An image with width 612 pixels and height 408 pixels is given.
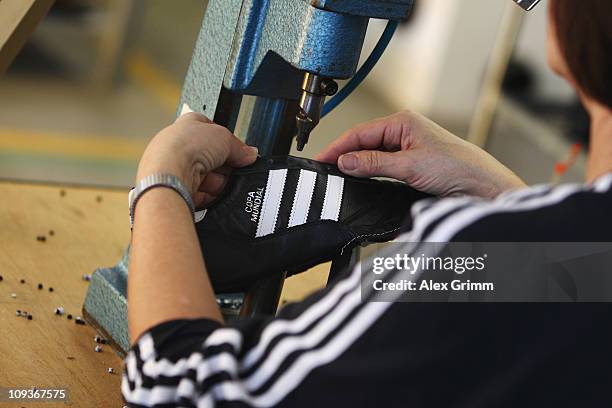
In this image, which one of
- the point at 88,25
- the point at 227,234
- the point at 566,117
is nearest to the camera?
the point at 227,234

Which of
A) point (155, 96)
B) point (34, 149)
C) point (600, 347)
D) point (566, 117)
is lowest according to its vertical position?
point (600, 347)

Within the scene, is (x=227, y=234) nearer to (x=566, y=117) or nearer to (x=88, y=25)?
(x=566, y=117)

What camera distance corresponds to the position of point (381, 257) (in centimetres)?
66

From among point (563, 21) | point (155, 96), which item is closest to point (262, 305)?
point (563, 21)

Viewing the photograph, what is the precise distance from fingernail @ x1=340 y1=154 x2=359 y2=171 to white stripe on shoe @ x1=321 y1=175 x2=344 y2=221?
0.06ft

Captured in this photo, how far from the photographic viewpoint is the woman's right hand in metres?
0.98

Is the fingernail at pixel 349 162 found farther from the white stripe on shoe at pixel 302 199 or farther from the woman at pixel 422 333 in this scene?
the woman at pixel 422 333

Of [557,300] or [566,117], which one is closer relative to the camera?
[557,300]

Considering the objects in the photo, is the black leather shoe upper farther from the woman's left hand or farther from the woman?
the woman

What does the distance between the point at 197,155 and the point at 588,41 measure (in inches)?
13.9

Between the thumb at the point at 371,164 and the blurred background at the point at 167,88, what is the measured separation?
7.20ft

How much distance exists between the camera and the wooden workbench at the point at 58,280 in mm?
938

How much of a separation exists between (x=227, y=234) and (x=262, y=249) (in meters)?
0.04

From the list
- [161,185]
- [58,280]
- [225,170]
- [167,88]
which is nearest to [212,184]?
[225,170]
